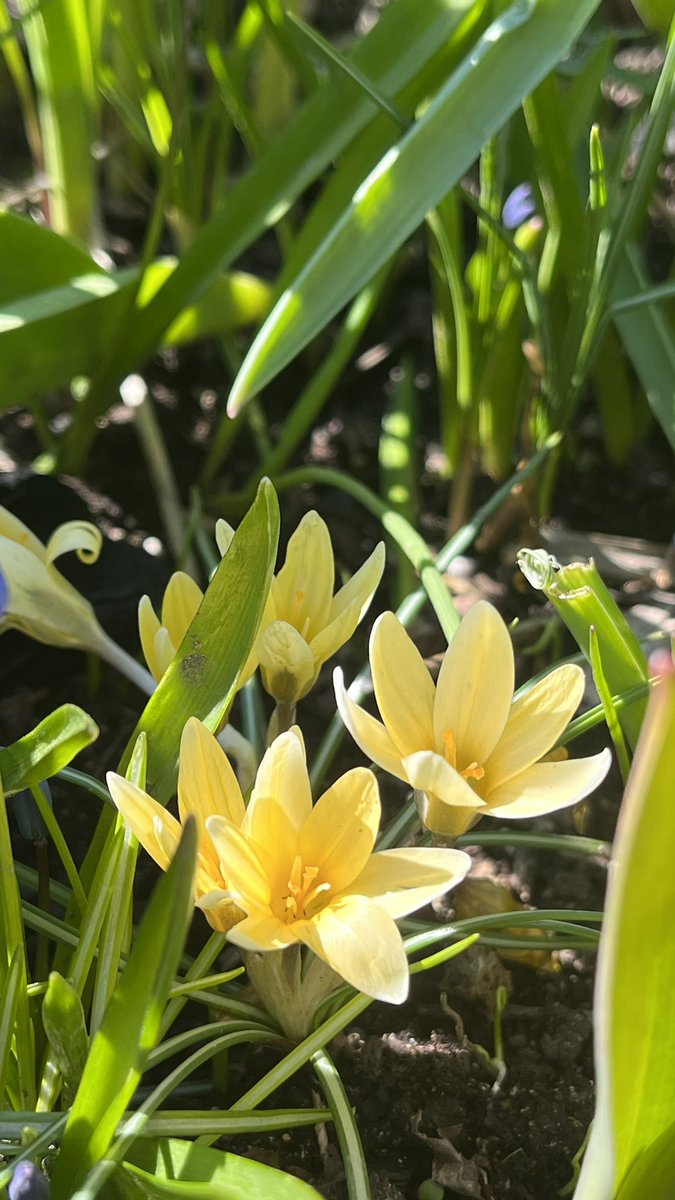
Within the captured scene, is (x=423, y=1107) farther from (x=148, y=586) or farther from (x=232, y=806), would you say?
(x=148, y=586)

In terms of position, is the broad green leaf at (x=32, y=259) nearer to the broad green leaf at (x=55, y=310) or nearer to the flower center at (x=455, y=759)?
the broad green leaf at (x=55, y=310)

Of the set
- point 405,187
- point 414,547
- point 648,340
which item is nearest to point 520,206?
point 648,340

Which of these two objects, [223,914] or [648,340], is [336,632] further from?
[648,340]

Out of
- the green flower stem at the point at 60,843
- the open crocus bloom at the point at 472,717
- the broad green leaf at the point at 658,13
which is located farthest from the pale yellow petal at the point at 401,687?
the broad green leaf at the point at 658,13

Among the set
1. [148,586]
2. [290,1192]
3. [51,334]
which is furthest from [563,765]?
[51,334]

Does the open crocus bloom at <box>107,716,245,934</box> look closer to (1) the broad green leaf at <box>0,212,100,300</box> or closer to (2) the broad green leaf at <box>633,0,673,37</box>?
(1) the broad green leaf at <box>0,212,100,300</box>

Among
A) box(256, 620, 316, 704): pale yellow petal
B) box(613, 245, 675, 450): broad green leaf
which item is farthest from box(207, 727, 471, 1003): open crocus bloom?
box(613, 245, 675, 450): broad green leaf
